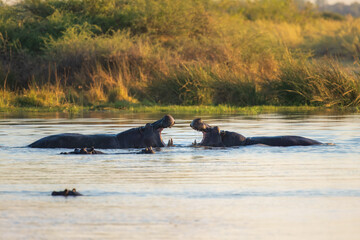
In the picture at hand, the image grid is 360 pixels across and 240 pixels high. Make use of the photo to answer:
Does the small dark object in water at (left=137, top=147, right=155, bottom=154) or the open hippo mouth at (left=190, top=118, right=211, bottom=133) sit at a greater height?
the open hippo mouth at (left=190, top=118, right=211, bottom=133)

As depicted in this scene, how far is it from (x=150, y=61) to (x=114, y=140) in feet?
44.8

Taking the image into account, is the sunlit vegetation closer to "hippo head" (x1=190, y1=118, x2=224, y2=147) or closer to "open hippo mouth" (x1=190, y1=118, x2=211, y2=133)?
"hippo head" (x1=190, y1=118, x2=224, y2=147)

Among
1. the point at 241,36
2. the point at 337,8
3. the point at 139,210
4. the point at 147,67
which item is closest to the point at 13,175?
the point at 139,210

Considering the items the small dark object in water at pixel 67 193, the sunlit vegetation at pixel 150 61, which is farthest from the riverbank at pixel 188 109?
the small dark object in water at pixel 67 193

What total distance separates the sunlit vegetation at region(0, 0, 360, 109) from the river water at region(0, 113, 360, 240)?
905cm

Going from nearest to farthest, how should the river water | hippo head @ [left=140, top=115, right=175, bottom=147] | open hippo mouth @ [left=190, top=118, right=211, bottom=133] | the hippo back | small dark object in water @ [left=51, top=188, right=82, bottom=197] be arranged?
the river water → small dark object in water @ [left=51, top=188, right=82, bottom=197] → open hippo mouth @ [left=190, top=118, right=211, bottom=133] → hippo head @ [left=140, top=115, right=175, bottom=147] → the hippo back

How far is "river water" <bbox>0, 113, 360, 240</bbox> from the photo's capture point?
16.7 ft

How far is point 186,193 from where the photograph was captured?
6484 millimetres

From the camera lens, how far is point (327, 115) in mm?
17391

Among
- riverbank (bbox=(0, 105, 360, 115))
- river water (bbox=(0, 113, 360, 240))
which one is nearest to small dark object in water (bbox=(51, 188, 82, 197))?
river water (bbox=(0, 113, 360, 240))

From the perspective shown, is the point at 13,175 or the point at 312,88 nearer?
the point at 13,175

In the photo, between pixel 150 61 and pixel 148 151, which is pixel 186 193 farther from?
pixel 150 61

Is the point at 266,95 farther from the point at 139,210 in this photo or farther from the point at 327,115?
the point at 139,210

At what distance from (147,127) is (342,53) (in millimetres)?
26561
